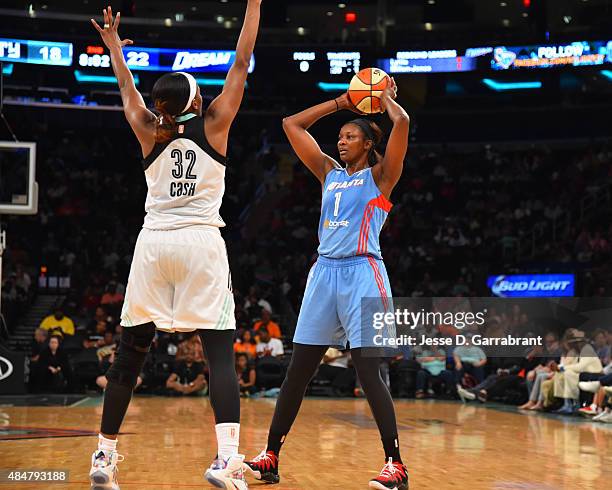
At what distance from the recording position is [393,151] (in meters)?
5.16

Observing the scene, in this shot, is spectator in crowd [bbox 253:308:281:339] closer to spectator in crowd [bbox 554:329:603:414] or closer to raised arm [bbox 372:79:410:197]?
spectator in crowd [bbox 554:329:603:414]

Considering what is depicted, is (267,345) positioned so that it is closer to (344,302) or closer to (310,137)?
(310,137)

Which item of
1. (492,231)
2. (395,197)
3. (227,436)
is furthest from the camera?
(395,197)

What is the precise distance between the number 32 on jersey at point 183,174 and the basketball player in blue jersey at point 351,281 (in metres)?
1.11

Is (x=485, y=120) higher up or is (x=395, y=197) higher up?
(x=485, y=120)

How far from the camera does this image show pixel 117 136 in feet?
92.6

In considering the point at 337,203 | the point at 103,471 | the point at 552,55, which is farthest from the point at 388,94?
the point at 552,55

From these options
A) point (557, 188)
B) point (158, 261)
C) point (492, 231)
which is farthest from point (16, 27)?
point (158, 261)

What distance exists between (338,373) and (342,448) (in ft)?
26.7

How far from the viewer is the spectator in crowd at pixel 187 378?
14648 mm

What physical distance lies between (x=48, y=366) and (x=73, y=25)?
1053cm

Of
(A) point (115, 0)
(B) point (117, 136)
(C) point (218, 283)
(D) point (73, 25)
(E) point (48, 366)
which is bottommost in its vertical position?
(E) point (48, 366)

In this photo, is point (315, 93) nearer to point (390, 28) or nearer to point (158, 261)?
point (390, 28)

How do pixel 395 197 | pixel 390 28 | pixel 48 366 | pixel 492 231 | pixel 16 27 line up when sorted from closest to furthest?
pixel 48 366
pixel 16 27
pixel 492 231
pixel 395 197
pixel 390 28
